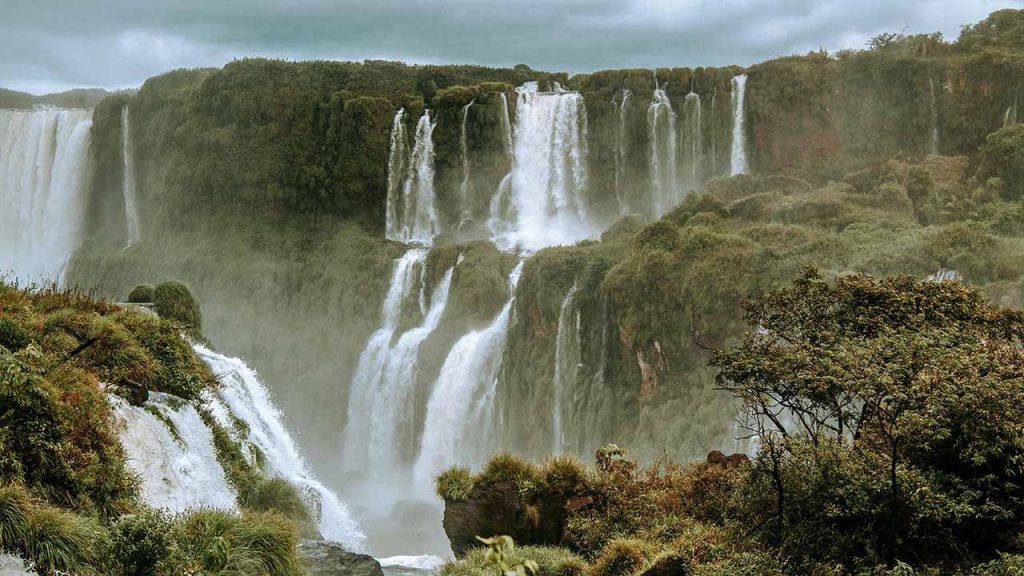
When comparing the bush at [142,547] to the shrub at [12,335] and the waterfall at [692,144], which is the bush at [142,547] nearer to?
the shrub at [12,335]

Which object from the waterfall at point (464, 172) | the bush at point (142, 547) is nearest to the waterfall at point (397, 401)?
the waterfall at point (464, 172)

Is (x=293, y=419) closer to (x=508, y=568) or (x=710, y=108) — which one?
(x=710, y=108)

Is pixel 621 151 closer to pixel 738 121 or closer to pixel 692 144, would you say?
pixel 692 144

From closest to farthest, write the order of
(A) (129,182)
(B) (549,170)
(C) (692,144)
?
(C) (692,144) < (B) (549,170) < (A) (129,182)

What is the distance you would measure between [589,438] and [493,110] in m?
25.0

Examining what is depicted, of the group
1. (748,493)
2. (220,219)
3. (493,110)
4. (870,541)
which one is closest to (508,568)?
(870,541)

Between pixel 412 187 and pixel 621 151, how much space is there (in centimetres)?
1241

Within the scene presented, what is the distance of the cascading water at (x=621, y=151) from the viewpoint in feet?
175

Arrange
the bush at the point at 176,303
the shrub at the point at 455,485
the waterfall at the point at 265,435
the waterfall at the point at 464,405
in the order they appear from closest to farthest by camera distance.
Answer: the shrub at the point at 455,485 → the waterfall at the point at 265,435 → the bush at the point at 176,303 → the waterfall at the point at 464,405

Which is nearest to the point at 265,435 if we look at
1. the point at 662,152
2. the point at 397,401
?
the point at 397,401

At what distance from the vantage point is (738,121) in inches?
2044

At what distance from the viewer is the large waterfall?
2040 inches

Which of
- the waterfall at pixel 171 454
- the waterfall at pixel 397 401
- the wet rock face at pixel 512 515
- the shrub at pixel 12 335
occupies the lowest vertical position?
the waterfall at pixel 397 401

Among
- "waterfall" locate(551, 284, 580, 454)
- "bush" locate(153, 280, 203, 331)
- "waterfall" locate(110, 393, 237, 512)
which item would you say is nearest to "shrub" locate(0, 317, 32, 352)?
"waterfall" locate(110, 393, 237, 512)
